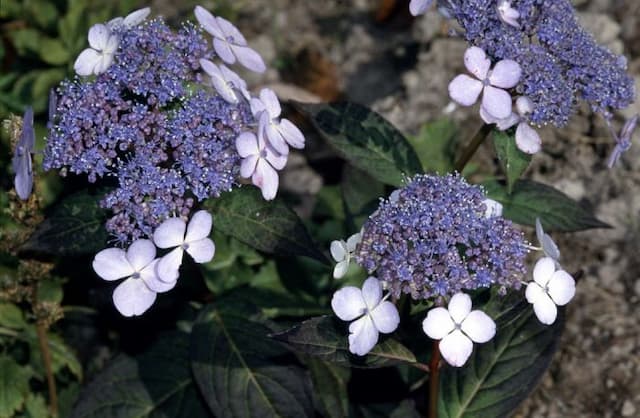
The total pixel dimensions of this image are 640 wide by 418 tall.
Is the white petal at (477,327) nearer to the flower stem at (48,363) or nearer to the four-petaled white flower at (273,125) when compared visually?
the four-petaled white flower at (273,125)

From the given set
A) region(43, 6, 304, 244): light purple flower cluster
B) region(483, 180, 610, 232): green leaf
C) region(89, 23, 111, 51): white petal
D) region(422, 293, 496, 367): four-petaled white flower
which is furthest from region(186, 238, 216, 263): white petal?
region(483, 180, 610, 232): green leaf

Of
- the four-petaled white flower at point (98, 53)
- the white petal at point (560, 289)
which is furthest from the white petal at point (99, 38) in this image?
the white petal at point (560, 289)

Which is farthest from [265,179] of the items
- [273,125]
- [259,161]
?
[273,125]

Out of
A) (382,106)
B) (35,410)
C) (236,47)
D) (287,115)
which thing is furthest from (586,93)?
(35,410)

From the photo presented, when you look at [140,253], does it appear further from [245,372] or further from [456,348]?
[456,348]

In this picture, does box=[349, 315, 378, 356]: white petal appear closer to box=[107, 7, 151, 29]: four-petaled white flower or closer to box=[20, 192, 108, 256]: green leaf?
box=[20, 192, 108, 256]: green leaf
